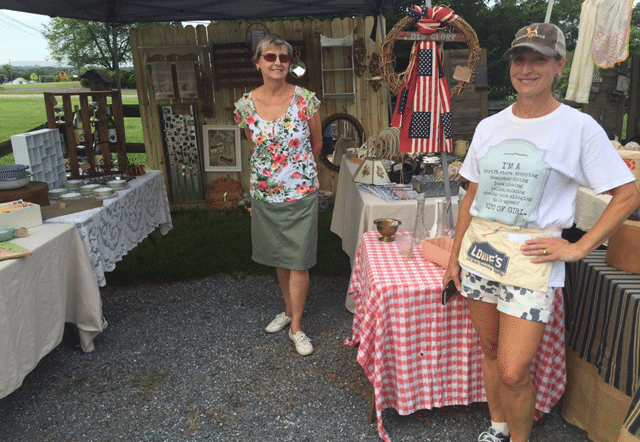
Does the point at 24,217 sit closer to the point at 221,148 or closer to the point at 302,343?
the point at 302,343

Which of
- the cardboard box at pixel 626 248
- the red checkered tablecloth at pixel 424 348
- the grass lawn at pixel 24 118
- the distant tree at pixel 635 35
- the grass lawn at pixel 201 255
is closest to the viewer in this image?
the cardboard box at pixel 626 248

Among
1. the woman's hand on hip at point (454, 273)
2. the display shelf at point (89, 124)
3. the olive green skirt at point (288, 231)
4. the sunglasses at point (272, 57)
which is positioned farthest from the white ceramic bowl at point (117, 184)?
the woman's hand on hip at point (454, 273)

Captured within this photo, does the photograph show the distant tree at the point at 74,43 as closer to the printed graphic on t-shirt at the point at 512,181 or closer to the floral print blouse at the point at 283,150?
the floral print blouse at the point at 283,150

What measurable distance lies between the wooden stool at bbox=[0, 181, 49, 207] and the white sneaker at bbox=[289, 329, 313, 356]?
1.92 metres

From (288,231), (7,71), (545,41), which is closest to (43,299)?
(288,231)

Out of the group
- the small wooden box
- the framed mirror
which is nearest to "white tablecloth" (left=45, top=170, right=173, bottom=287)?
the framed mirror

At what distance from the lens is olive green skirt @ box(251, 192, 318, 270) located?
2.91 metres

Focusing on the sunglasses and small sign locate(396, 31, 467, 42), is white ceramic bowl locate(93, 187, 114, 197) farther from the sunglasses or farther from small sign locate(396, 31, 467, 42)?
small sign locate(396, 31, 467, 42)

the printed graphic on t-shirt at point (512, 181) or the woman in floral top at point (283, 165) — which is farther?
the woman in floral top at point (283, 165)

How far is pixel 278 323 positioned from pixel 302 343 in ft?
1.12

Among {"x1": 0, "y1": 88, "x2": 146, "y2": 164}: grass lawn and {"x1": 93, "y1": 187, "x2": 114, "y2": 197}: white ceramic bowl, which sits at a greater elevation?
{"x1": 0, "y1": 88, "x2": 146, "y2": 164}: grass lawn

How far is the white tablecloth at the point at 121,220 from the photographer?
9.89 feet

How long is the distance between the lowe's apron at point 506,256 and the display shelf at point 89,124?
3220mm

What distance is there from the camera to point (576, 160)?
5.02 feet
